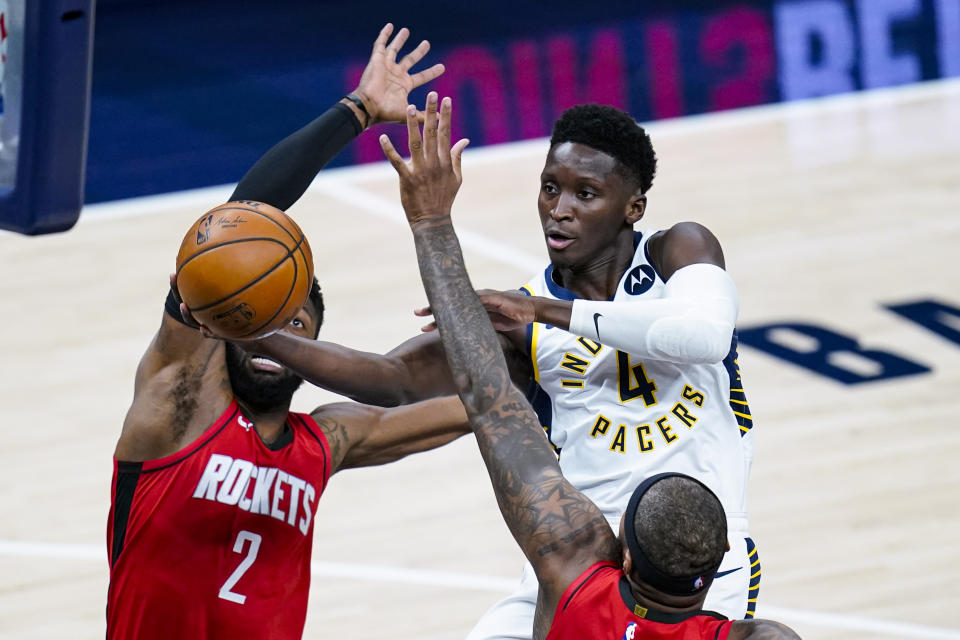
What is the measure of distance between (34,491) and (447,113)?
17.6ft

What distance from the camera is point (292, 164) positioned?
467 cm

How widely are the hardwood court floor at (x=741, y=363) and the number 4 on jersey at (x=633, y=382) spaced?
8.65ft

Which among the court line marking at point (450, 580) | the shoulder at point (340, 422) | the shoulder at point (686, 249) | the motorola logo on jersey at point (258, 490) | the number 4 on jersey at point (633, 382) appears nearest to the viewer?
the shoulder at point (686, 249)

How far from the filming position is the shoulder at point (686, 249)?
434 centimetres

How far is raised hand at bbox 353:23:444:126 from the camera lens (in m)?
4.95

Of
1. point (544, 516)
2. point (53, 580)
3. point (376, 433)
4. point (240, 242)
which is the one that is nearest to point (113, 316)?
point (53, 580)

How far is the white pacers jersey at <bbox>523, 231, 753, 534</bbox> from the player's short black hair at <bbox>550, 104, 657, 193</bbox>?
0.92ft

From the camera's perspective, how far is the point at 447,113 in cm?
353

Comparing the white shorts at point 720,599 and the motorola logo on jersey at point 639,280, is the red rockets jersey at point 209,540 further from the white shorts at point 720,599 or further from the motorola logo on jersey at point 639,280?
the motorola logo on jersey at point 639,280

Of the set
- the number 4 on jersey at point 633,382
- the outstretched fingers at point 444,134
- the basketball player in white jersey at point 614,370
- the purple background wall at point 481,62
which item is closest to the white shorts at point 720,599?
the basketball player in white jersey at point 614,370

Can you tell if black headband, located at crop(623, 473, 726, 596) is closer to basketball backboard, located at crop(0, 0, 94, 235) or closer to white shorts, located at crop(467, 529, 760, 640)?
white shorts, located at crop(467, 529, 760, 640)

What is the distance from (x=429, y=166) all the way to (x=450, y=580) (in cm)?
396

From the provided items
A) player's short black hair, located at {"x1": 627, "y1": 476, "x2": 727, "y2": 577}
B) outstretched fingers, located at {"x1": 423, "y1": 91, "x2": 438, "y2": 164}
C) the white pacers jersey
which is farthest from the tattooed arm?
the white pacers jersey

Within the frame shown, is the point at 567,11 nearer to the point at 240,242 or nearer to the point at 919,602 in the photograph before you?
the point at 919,602
